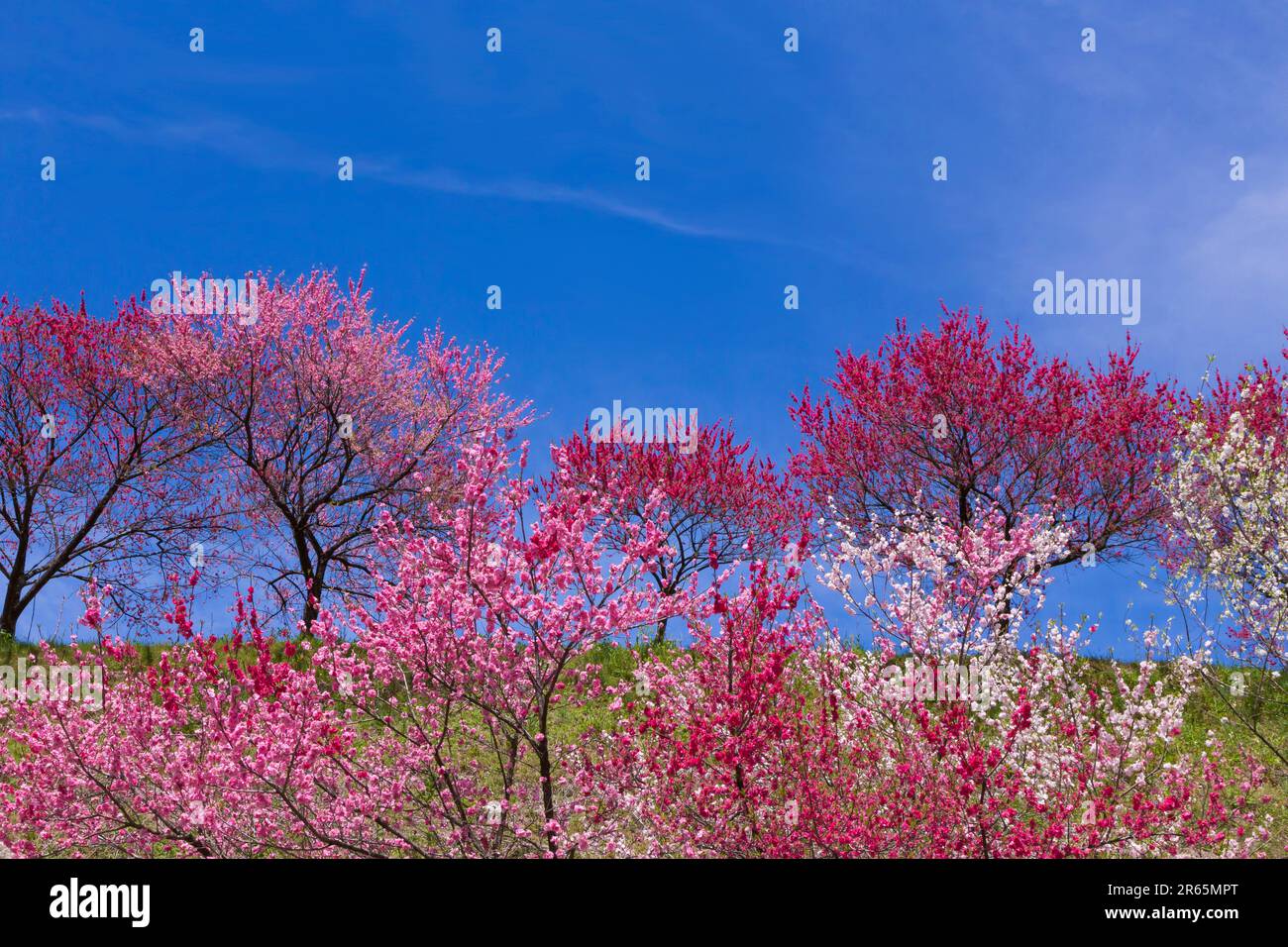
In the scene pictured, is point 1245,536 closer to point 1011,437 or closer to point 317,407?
point 1011,437

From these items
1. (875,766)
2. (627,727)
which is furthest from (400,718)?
(875,766)

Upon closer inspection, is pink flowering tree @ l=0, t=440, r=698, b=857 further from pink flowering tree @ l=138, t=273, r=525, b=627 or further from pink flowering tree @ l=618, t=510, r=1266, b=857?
pink flowering tree @ l=138, t=273, r=525, b=627

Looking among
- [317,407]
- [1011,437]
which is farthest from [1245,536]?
[317,407]

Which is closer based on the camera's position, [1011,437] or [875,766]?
[875,766]

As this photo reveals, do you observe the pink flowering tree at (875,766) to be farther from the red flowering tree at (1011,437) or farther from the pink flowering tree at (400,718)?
the red flowering tree at (1011,437)

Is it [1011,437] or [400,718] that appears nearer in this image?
[400,718]

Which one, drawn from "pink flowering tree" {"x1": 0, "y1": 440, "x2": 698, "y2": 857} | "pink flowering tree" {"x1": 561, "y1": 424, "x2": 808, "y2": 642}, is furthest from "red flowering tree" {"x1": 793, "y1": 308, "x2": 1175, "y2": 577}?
"pink flowering tree" {"x1": 0, "y1": 440, "x2": 698, "y2": 857}

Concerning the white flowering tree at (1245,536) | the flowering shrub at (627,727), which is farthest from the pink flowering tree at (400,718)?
the white flowering tree at (1245,536)

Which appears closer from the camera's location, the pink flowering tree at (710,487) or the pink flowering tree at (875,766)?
the pink flowering tree at (875,766)

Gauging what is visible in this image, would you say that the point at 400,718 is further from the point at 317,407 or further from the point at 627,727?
the point at 317,407

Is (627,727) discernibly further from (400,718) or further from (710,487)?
(710,487)

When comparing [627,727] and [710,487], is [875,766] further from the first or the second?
[710,487]
